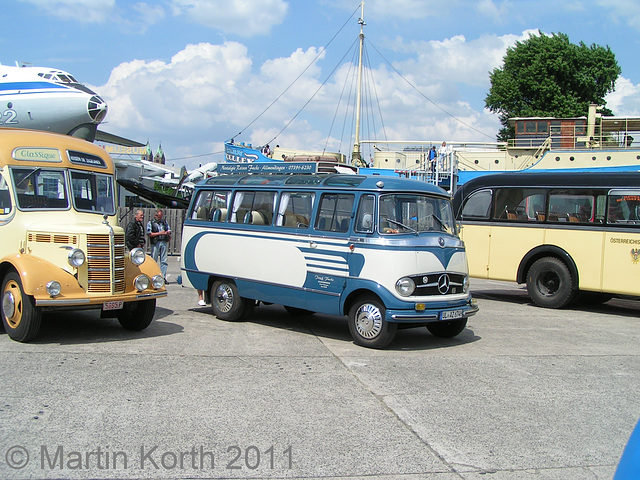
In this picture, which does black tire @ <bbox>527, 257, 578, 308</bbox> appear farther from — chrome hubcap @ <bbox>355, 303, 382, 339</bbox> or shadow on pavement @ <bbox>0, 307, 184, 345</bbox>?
shadow on pavement @ <bbox>0, 307, 184, 345</bbox>

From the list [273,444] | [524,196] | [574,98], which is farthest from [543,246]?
[574,98]

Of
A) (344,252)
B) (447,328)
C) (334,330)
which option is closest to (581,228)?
(447,328)

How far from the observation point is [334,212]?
32.8ft

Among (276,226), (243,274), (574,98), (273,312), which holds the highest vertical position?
(574,98)

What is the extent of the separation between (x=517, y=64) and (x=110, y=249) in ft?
160

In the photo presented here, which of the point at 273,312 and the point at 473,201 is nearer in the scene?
the point at 273,312

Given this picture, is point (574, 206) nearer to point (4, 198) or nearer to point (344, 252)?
point (344, 252)

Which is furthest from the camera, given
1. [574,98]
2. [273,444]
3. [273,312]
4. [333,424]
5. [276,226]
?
[574,98]

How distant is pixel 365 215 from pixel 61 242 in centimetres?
444

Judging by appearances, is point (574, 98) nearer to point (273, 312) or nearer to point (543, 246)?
point (543, 246)

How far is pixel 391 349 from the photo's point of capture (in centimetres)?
945

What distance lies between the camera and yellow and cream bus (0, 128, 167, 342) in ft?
29.0

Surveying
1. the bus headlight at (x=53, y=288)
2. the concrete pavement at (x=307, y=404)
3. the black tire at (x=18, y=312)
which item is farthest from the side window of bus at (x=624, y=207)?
the black tire at (x=18, y=312)

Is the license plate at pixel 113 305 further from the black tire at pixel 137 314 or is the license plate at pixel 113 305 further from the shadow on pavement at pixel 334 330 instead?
the shadow on pavement at pixel 334 330
